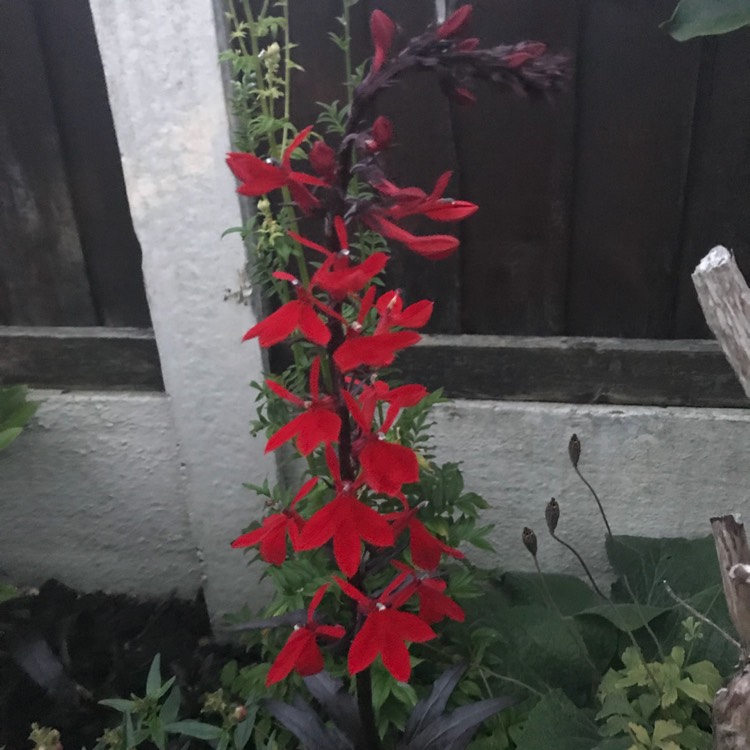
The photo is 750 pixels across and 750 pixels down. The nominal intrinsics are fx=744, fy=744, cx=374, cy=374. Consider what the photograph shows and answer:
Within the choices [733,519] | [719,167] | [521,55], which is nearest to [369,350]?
[521,55]

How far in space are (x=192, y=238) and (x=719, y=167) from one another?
101 centimetres

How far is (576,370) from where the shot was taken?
1.56 meters

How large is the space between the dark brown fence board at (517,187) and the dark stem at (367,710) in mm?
792

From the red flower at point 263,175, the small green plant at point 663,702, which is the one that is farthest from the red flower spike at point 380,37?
A: the small green plant at point 663,702

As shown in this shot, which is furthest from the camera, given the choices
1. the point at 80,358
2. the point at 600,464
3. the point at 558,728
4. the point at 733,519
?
the point at 80,358

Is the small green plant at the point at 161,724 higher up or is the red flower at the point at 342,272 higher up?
the red flower at the point at 342,272

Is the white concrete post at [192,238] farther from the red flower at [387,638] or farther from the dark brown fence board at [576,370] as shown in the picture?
the red flower at [387,638]

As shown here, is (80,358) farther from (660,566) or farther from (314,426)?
(660,566)

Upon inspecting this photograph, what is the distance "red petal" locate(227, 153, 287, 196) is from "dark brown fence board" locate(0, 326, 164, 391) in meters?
1.02

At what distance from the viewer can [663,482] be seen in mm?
1616

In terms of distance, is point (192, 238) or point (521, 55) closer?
point (521, 55)

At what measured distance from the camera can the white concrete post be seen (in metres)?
1.34

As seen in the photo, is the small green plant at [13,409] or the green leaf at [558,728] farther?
the small green plant at [13,409]

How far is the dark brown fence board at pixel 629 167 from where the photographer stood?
1318mm
